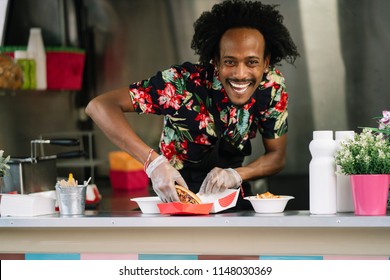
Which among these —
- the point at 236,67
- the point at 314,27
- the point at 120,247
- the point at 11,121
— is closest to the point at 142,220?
the point at 120,247

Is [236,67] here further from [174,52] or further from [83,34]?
[83,34]

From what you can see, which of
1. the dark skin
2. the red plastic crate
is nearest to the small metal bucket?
the dark skin

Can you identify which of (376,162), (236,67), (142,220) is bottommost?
(142,220)

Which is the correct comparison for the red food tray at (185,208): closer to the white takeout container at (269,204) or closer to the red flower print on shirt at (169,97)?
the white takeout container at (269,204)

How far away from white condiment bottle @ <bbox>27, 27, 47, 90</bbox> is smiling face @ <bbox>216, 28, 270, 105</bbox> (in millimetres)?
1834

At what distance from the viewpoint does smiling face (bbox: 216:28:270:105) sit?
2773 millimetres

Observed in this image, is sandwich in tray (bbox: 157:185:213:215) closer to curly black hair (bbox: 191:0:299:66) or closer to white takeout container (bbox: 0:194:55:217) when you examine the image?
white takeout container (bbox: 0:194:55:217)

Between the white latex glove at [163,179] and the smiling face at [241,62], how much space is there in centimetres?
46

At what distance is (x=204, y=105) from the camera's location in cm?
301

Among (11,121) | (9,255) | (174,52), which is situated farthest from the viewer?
(174,52)

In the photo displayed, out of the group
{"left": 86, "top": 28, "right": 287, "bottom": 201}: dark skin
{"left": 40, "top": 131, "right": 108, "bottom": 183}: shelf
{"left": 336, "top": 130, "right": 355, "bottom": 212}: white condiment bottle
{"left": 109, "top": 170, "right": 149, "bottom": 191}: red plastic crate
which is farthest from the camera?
{"left": 109, "top": 170, "right": 149, "bottom": 191}: red plastic crate

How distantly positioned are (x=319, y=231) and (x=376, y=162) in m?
0.29

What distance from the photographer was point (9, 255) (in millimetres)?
2529

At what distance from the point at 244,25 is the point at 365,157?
35.1 inches
